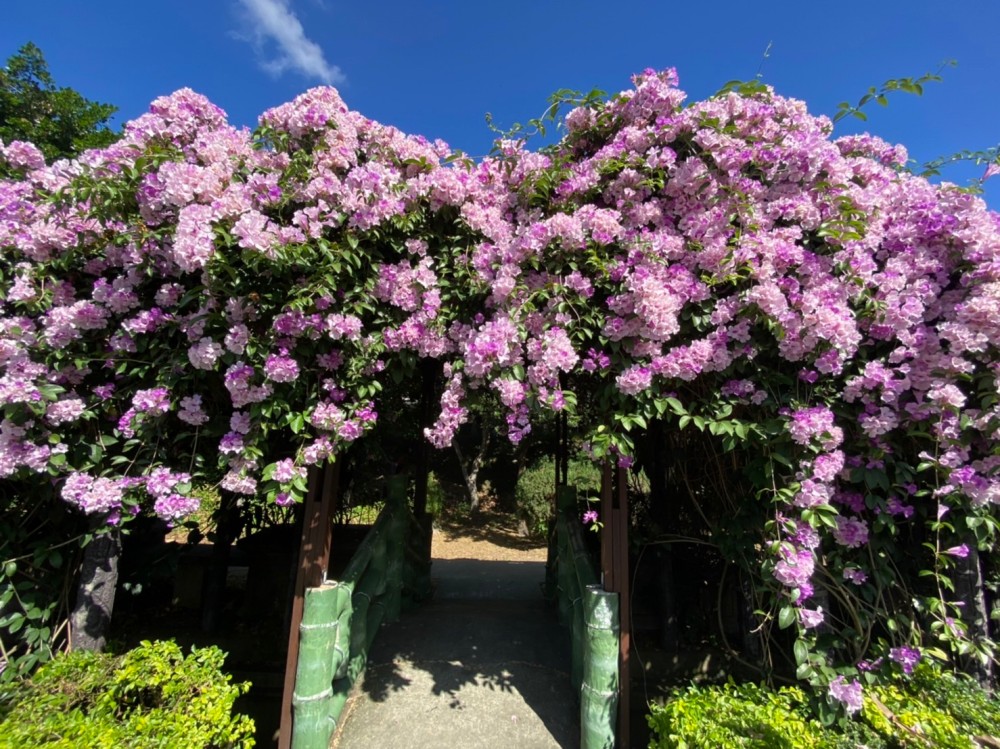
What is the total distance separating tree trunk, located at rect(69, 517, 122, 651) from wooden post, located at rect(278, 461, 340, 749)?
97 centimetres

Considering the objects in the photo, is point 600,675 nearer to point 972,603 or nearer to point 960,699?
point 960,699

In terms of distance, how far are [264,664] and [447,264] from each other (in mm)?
3262

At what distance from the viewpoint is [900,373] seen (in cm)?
212

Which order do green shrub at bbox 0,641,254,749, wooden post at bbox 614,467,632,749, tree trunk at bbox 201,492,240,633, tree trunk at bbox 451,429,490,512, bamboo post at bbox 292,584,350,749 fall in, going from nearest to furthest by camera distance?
green shrub at bbox 0,641,254,749, bamboo post at bbox 292,584,350,749, wooden post at bbox 614,467,632,749, tree trunk at bbox 201,492,240,633, tree trunk at bbox 451,429,490,512

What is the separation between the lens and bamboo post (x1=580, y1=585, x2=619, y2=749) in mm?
2326

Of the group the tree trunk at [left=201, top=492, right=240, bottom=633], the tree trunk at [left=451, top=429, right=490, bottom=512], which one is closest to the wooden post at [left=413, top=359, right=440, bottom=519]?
the tree trunk at [left=201, top=492, right=240, bottom=633]

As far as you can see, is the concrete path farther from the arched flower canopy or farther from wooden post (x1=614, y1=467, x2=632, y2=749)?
the arched flower canopy

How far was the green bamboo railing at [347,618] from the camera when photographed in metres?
2.30

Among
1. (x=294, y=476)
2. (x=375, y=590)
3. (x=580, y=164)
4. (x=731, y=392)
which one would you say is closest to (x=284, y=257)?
(x=294, y=476)

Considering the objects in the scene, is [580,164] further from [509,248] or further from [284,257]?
[284,257]

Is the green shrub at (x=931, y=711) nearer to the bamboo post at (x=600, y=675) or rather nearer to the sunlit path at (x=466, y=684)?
the bamboo post at (x=600, y=675)

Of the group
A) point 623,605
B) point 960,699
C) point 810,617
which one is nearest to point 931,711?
point 960,699

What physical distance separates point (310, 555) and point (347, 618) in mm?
438

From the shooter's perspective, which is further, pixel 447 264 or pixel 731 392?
pixel 447 264
